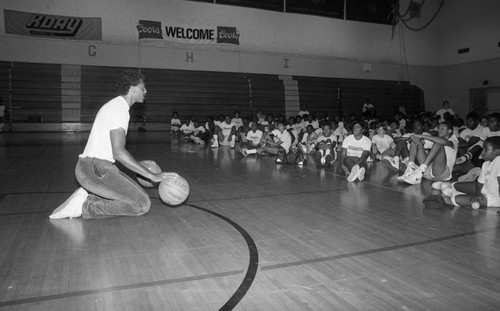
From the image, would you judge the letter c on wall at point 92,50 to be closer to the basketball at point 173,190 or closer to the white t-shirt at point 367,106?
the white t-shirt at point 367,106

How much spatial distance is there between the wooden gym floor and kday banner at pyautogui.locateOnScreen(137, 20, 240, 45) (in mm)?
12742

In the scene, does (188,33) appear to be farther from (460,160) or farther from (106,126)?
(106,126)

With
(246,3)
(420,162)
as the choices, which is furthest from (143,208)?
(246,3)

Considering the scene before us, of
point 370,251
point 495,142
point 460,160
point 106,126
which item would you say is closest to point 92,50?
point 106,126

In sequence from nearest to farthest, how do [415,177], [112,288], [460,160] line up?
[112,288]
[415,177]
[460,160]

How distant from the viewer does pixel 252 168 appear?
7.65 m

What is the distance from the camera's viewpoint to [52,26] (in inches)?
608

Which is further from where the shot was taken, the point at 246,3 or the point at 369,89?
the point at 369,89

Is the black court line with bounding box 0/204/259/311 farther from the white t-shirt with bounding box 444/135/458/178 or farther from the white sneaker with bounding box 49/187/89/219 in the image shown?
the white t-shirt with bounding box 444/135/458/178

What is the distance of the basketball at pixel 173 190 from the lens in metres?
3.78

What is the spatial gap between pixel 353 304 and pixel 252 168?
212 inches

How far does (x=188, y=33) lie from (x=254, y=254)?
51.5ft

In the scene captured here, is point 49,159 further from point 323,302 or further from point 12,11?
point 12,11

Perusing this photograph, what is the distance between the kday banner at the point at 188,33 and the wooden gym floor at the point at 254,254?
1274cm
